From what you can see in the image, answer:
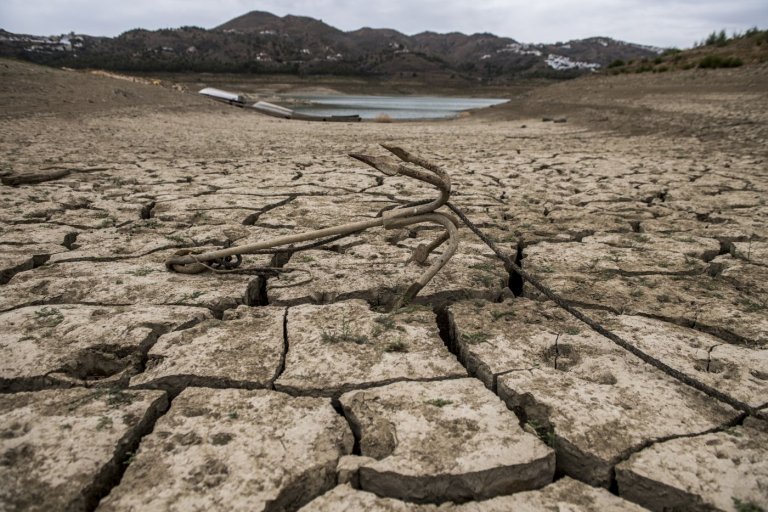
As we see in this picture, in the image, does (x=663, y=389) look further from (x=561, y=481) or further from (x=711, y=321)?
(x=711, y=321)

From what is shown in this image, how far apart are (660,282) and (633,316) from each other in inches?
15.9

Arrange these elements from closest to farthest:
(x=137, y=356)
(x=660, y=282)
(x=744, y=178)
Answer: (x=137, y=356), (x=660, y=282), (x=744, y=178)

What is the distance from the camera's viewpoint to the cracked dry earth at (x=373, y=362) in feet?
3.14

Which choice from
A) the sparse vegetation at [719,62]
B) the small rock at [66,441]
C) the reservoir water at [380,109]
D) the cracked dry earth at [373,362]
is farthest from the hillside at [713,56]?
the small rock at [66,441]

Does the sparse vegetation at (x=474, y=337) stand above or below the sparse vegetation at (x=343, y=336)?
above

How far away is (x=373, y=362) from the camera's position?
53.5 inches

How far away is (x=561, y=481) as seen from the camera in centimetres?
98

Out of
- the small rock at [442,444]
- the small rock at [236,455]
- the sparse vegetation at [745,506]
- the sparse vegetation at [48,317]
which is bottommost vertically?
the small rock at [236,455]

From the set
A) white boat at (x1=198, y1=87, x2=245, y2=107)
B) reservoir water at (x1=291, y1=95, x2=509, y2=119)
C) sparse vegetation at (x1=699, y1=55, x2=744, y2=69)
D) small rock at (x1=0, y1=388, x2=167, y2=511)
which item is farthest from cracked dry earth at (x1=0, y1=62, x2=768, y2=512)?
reservoir water at (x1=291, y1=95, x2=509, y2=119)

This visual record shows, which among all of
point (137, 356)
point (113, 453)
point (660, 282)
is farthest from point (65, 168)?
point (660, 282)

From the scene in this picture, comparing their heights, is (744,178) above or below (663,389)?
above

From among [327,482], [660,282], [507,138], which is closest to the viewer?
[327,482]

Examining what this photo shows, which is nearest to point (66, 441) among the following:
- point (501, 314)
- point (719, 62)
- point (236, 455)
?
point (236, 455)

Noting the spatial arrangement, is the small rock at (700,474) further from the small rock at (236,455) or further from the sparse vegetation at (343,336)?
the sparse vegetation at (343,336)
